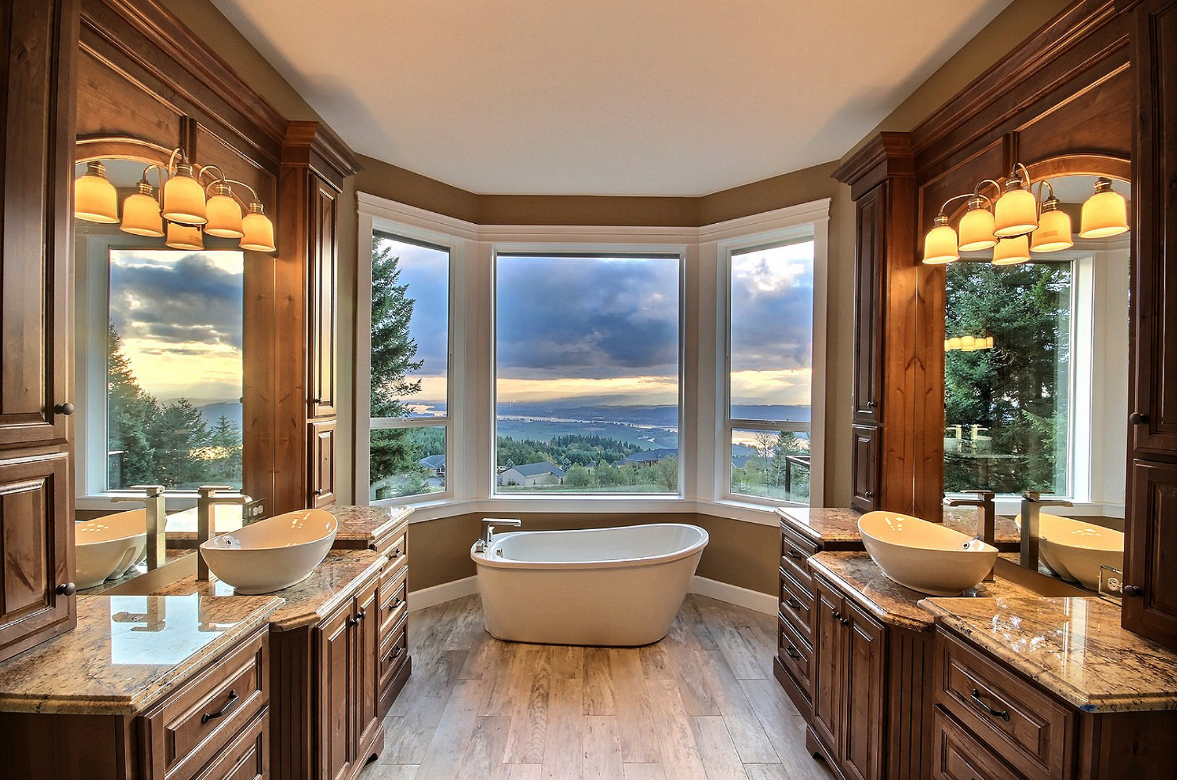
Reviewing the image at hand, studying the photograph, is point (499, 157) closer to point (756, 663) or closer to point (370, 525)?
point (370, 525)

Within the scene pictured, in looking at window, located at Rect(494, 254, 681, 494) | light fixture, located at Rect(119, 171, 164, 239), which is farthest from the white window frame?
light fixture, located at Rect(119, 171, 164, 239)

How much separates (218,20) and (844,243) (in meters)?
3.25

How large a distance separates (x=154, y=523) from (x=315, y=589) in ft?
1.81

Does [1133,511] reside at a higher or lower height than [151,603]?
higher

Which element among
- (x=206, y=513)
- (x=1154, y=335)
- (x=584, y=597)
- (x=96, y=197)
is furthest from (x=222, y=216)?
(x=1154, y=335)

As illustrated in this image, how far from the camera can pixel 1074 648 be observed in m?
1.31

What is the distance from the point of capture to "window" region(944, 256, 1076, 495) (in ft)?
5.99

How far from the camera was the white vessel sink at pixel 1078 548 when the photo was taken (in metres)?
1.61

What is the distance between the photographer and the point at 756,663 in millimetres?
3096

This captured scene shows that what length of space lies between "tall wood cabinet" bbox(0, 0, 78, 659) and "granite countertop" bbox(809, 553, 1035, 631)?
224cm

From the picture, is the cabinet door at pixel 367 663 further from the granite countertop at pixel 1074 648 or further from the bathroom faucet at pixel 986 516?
the bathroom faucet at pixel 986 516

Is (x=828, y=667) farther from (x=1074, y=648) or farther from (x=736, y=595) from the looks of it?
(x=736, y=595)

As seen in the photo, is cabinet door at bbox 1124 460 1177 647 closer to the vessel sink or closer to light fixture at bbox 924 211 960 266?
the vessel sink

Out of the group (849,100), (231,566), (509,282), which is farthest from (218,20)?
(849,100)
